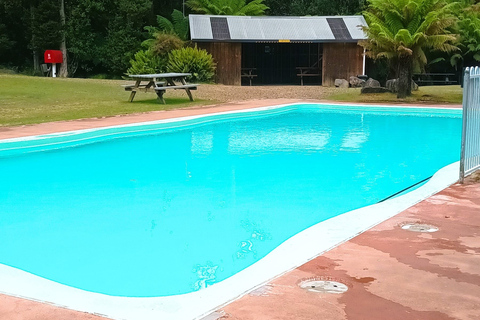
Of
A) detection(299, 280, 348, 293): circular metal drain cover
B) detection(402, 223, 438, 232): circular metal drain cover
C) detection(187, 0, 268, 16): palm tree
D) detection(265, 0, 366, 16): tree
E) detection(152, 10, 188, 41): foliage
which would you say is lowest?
detection(299, 280, 348, 293): circular metal drain cover

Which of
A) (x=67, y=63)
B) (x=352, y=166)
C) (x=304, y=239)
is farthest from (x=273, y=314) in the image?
(x=67, y=63)

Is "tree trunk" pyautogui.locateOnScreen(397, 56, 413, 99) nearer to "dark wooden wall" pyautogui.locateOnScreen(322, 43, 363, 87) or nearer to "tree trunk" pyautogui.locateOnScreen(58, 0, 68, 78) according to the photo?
"dark wooden wall" pyautogui.locateOnScreen(322, 43, 363, 87)

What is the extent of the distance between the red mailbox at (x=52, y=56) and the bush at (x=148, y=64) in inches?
145

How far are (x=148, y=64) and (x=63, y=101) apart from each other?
29.5ft

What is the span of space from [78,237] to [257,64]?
2358cm

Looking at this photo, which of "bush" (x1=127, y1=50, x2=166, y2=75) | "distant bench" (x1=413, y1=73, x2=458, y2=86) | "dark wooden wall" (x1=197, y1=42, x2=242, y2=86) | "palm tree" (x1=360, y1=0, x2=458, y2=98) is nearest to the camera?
"palm tree" (x1=360, y1=0, x2=458, y2=98)

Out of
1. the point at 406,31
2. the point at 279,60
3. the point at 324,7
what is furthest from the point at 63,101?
the point at 324,7

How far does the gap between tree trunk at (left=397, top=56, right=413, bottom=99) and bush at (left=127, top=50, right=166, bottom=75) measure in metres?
10.4

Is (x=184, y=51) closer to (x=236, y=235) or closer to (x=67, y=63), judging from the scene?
(x=67, y=63)

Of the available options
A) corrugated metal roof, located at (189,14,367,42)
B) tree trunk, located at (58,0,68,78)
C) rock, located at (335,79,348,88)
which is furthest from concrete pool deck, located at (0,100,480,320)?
tree trunk, located at (58,0,68,78)

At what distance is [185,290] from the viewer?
411 centimetres

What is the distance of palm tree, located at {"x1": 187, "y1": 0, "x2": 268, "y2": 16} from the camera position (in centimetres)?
2877

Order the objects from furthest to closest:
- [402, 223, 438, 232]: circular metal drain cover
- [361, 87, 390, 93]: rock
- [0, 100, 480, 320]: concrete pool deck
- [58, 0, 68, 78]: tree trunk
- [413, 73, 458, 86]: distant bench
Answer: [58, 0, 68, 78]: tree trunk
[413, 73, 458, 86]: distant bench
[361, 87, 390, 93]: rock
[402, 223, 438, 232]: circular metal drain cover
[0, 100, 480, 320]: concrete pool deck

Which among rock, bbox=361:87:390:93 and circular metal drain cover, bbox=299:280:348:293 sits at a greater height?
rock, bbox=361:87:390:93
